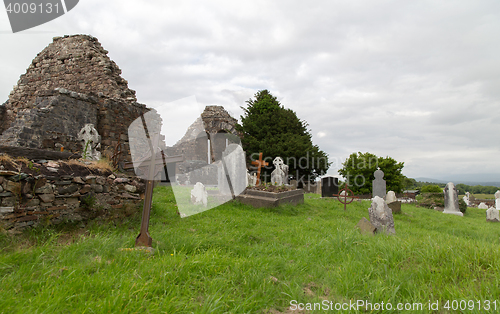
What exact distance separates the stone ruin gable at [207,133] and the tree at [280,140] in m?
1.47

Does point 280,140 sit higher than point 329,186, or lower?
higher

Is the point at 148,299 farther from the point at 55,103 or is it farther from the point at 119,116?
the point at 119,116

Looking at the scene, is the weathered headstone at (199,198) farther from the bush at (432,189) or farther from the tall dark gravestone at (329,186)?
the bush at (432,189)

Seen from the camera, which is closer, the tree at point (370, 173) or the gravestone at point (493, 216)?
the gravestone at point (493, 216)

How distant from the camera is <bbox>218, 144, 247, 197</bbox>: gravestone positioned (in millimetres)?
8609

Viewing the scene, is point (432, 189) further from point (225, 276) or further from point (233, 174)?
point (225, 276)

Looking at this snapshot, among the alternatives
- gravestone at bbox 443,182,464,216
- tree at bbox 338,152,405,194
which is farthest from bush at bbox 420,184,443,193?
gravestone at bbox 443,182,464,216

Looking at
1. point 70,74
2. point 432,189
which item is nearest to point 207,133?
point 70,74

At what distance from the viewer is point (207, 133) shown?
21.5 m

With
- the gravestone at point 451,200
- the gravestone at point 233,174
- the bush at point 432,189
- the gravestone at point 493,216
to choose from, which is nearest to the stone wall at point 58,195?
the gravestone at point 233,174

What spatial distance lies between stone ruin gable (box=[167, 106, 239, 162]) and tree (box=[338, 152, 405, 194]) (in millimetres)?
10859

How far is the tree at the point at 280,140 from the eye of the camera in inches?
782

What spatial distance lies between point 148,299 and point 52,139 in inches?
348

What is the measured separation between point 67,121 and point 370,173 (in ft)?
60.8
